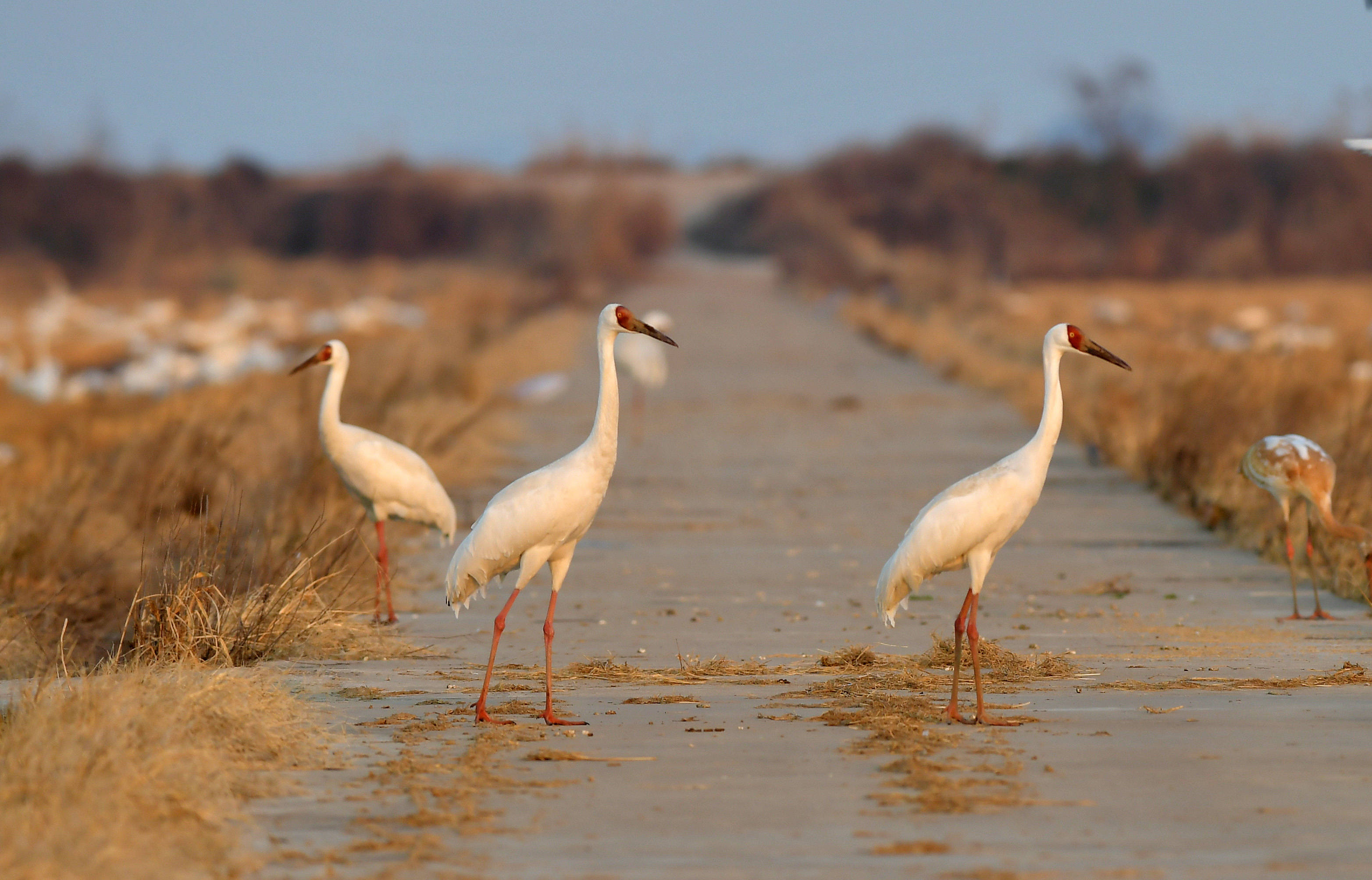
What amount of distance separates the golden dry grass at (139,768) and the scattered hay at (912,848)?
5.95 feet

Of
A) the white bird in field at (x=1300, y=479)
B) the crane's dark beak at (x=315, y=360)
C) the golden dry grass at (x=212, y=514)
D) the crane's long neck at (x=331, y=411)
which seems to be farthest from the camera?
the crane's dark beak at (x=315, y=360)

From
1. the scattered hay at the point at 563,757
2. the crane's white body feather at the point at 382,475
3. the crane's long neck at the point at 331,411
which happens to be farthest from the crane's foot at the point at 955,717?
the crane's long neck at the point at 331,411

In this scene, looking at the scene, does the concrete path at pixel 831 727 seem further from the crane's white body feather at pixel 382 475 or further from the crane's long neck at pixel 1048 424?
the crane's long neck at pixel 1048 424

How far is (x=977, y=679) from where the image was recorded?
7234mm

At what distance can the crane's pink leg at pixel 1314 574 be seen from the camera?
978cm

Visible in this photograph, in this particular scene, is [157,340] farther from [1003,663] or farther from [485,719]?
[485,719]

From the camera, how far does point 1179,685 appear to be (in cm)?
796

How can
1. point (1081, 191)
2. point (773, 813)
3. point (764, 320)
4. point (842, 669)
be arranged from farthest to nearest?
point (1081, 191) → point (764, 320) → point (842, 669) → point (773, 813)

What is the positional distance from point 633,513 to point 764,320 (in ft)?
108

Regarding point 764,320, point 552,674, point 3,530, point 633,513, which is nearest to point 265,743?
point 552,674

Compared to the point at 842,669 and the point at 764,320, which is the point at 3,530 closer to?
the point at 842,669

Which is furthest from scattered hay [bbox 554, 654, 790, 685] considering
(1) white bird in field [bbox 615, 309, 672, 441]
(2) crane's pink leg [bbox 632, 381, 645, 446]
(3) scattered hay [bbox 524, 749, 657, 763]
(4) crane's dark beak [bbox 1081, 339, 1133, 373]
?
(1) white bird in field [bbox 615, 309, 672, 441]

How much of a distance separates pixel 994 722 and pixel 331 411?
4.79 metres

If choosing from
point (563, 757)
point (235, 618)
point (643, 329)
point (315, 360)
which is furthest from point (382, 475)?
point (563, 757)
